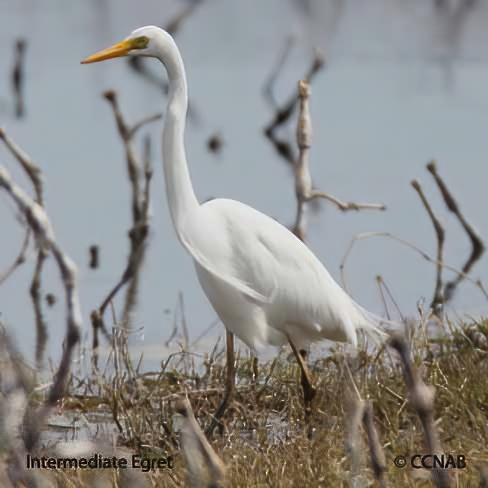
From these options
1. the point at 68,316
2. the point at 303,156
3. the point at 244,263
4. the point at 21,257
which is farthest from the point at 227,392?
the point at 68,316

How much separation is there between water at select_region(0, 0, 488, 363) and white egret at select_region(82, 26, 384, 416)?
0.91 m

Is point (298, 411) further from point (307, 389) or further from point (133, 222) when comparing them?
point (133, 222)

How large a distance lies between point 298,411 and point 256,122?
Answer: 23.7ft

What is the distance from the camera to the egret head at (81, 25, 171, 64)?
14.4 feet

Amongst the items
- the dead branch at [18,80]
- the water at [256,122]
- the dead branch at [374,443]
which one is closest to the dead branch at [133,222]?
the water at [256,122]

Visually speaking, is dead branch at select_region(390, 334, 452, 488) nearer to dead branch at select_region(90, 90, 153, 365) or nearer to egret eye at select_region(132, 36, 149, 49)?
egret eye at select_region(132, 36, 149, 49)

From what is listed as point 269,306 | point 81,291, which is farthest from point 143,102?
point 269,306

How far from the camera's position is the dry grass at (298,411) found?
342 cm

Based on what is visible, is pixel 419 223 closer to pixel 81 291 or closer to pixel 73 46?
pixel 81 291

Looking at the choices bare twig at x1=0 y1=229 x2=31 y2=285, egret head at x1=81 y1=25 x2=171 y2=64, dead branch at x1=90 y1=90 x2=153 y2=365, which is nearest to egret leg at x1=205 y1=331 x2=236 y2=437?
bare twig at x1=0 y1=229 x2=31 y2=285

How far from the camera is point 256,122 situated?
37.4ft

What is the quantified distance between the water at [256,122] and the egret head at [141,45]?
3.69 ft

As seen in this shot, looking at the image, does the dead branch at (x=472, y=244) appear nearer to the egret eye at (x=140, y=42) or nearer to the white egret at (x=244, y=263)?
the white egret at (x=244, y=263)

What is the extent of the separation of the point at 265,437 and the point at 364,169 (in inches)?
229
